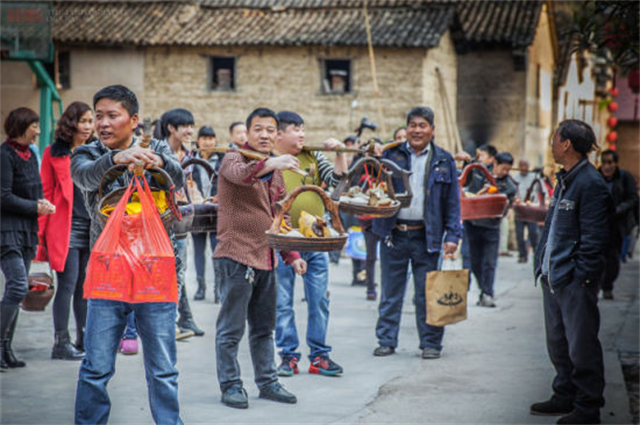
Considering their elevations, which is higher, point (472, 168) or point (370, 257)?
point (472, 168)

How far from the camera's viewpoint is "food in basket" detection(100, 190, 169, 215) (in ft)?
15.7

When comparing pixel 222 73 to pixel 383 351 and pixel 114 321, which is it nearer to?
pixel 383 351

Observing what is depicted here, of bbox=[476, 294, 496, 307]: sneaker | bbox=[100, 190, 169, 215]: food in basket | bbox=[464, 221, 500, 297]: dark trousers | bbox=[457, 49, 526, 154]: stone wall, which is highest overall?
bbox=[457, 49, 526, 154]: stone wall

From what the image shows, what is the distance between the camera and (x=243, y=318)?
6461 mm

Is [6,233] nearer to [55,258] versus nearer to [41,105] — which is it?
[55,258]

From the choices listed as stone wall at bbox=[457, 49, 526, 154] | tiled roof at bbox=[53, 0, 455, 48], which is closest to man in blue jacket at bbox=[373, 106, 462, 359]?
tiled roof at bbox=[53, 0, 455, 48]

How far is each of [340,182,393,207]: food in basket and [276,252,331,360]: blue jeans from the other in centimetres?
52

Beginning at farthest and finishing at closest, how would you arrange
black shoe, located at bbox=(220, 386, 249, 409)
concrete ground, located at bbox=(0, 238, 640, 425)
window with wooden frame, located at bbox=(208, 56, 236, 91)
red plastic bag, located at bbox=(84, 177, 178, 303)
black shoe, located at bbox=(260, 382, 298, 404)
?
window with wooden frame, located at bbox=(208, 56, 236, 91) → black shoe, located at bbox=(260, 382, 298, 404) → black shoe, located at bbox=(220, 386, 249, 409) → concrete ground, located at bbox=(0, 238, 640, 425) → red plastic bag, located at bbox=(84, 177, 178, 303)

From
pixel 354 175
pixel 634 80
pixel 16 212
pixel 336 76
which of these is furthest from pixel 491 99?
pixel 16 212

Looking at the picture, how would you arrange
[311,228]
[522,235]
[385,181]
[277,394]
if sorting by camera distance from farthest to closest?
[522,235]
[385,181]
[277,394]
[311,228]

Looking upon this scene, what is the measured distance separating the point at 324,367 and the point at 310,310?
0.47 metres

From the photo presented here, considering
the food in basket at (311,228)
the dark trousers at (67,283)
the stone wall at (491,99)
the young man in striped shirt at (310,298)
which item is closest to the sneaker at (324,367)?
the young man in striped shirt at (310,298)

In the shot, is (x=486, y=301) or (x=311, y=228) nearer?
(x=311, y=228)

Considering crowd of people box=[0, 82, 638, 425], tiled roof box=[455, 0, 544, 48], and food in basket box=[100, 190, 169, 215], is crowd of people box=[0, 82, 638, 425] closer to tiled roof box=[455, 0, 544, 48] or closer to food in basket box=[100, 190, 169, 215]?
food in basket box=[100, 190, 169, 215]
